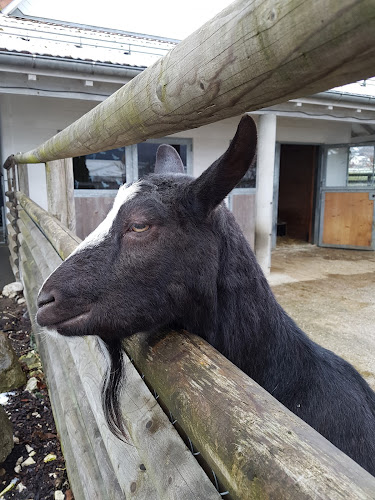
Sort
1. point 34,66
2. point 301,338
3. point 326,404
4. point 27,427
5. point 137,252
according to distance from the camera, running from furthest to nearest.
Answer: point 34,66 < point 27,427 < point 301,338 < point 326,404 < point 137,252

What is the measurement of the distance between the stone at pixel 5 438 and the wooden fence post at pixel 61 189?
6.95 feet

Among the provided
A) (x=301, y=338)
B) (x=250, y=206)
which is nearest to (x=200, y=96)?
(x=301, y=338)

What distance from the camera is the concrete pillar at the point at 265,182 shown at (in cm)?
683

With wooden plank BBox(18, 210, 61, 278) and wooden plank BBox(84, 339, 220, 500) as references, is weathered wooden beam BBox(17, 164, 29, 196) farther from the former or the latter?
wooden plank BBox(84, 339, 220, 500)

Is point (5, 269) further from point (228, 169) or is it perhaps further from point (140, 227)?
point (228, 169)

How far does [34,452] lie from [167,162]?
2342 millimetres

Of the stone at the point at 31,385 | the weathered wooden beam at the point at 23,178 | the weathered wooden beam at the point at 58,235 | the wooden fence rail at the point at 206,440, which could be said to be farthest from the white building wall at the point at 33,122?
the wooden fence rail at the point at 206,440

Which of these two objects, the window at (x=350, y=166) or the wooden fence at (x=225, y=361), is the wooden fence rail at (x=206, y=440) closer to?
the wooden fence at (x=225, y=361)

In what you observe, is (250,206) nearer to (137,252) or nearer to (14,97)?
(14,97)

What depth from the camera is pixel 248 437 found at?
714 millimetres

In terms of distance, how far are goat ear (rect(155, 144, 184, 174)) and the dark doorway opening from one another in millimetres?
9709

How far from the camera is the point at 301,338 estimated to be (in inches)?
64.5

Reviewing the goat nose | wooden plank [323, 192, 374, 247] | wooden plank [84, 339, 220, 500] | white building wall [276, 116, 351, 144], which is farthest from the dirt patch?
wooden plank [323, 192, 374, 247]

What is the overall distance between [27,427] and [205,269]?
2583 millimetres
